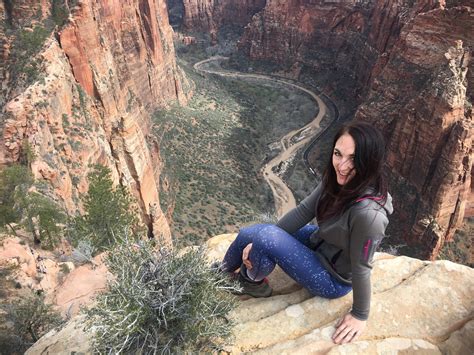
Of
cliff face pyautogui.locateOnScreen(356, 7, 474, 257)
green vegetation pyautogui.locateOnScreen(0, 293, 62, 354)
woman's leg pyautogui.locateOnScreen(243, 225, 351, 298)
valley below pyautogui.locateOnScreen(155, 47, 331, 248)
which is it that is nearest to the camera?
woman's leg pyautogui.locateOnScreen(243, 225, 351, 298)

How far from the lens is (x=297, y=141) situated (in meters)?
60.8

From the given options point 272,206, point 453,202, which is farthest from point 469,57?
point 272,206

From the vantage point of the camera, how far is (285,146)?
195 feet

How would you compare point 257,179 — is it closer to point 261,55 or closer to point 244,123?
point 244,123

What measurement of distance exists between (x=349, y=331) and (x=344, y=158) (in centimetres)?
236

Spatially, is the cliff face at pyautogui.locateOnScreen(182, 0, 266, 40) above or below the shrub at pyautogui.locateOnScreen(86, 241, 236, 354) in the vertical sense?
below

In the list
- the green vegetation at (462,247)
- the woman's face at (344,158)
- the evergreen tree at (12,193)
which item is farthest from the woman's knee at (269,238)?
the green vegetation at (462,247)

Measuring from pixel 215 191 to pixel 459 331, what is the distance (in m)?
34.4

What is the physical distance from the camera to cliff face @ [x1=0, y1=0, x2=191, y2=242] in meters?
18.0

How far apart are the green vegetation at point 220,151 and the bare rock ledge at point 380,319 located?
80.5 ft

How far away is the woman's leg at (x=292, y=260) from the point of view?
5.52 m

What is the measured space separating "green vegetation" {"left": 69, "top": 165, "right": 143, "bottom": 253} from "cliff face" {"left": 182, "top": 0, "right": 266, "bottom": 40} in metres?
93.6

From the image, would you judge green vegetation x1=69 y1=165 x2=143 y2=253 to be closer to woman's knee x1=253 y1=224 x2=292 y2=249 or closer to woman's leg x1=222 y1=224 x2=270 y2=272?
woman's leg x1=222 y1=224 x2=270 y2=272

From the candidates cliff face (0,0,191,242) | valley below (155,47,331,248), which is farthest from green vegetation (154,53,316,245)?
cliff face (0,0,191,242)
